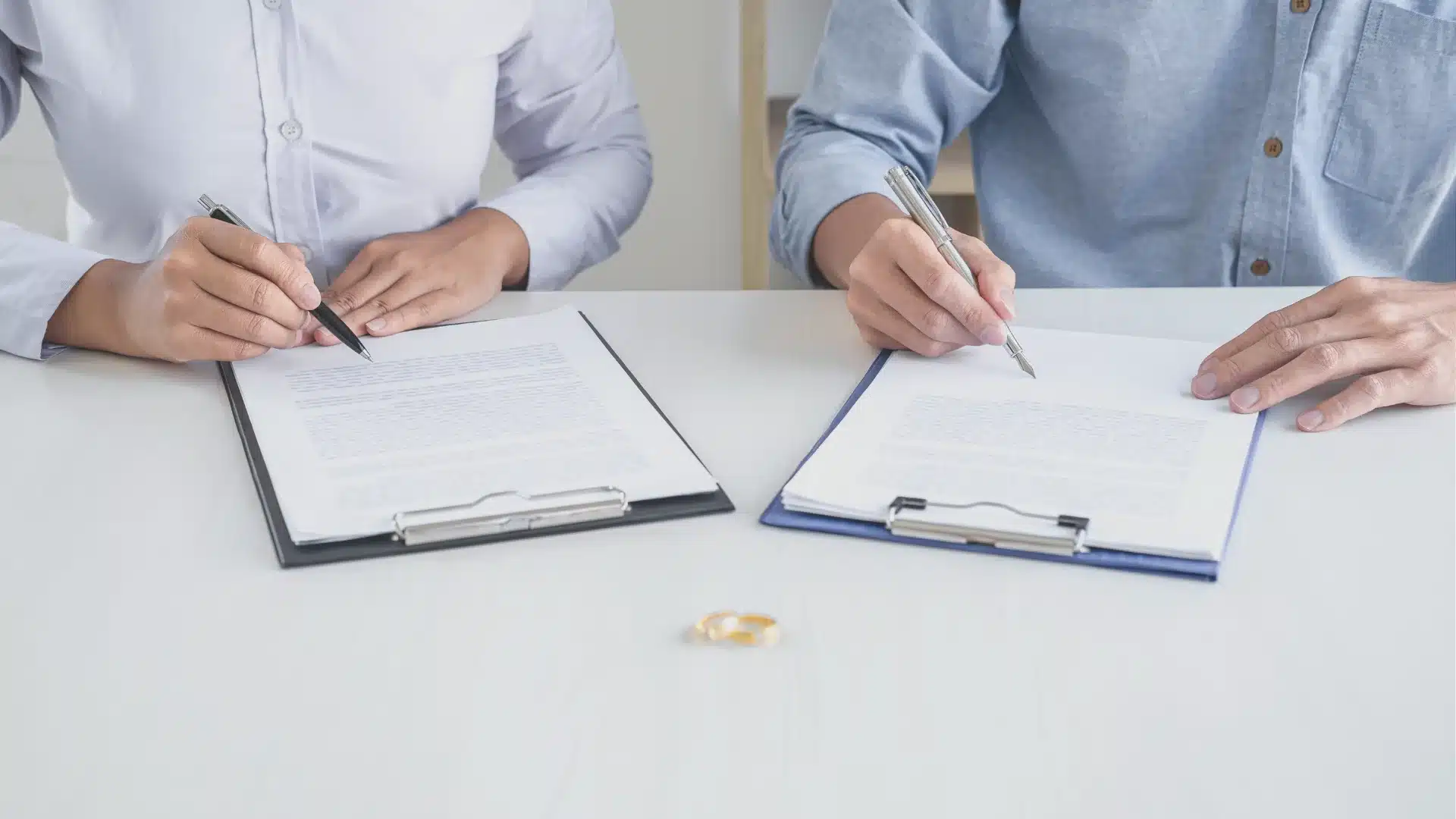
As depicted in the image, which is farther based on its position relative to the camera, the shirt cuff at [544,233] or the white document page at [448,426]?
the shirt cuff at [544,233]

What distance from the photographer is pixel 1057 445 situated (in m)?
0.78

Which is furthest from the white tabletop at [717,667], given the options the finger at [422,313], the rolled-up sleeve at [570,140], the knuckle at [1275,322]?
the rolled-up sleeve at [570,140]

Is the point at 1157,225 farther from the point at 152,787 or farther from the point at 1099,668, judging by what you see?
the point at 152,787


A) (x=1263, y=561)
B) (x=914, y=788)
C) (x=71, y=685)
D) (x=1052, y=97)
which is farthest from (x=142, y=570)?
(x=1052, y=97)

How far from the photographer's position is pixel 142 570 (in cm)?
67

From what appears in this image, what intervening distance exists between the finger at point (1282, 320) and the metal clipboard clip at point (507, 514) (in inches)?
16.7

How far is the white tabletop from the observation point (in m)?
0.51

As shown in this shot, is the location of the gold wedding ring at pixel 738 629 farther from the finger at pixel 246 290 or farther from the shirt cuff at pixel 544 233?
the shirt cuff at pixel 544 233

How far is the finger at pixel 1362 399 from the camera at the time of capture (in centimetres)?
83

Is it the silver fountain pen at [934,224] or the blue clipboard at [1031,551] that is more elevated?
the silver fountain pen at [934,224]

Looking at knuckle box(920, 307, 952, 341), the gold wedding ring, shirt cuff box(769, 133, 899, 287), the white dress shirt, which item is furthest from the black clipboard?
shirt cuff box(769, 133, 899, 287)

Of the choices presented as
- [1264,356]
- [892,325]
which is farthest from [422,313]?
[1264,356]

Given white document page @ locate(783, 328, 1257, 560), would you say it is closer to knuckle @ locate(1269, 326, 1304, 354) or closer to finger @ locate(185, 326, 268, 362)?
knuckle @ locate(1269, 326, 1304, 354)

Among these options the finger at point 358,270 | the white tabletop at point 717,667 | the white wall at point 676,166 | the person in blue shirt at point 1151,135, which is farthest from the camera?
the white wall at point 676,166
